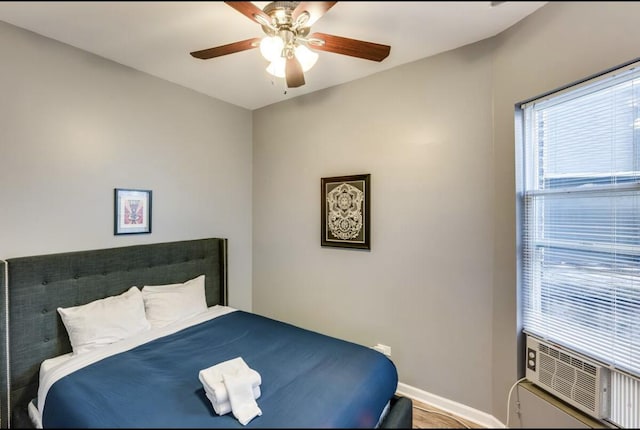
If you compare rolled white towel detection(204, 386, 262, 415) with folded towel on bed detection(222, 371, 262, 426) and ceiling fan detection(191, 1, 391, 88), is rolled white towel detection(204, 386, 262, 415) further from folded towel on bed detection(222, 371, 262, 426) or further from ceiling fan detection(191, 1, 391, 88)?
ceiling fan detection(191, 1, 391, 88)

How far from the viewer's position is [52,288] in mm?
1817

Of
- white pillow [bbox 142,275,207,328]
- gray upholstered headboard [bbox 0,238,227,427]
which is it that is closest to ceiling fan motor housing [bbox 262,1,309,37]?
gray upholstered headboard [bbox 0,238,227,427]

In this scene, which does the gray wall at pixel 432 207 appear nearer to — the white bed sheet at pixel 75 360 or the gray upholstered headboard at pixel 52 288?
the white bed sheet at pixel 75 360

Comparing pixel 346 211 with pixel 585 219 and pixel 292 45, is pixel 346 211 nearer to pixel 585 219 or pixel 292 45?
pixel 292 45

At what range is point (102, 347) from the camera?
183cm

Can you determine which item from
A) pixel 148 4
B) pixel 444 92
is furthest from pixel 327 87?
pixel 148 4

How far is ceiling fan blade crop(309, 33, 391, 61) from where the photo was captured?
1470mm

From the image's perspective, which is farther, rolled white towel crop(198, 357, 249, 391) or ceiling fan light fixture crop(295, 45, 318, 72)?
ceiling fan light fixture crop(295, 45, 318, 72)

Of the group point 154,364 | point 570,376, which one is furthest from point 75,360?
point 570,376

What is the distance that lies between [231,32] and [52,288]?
1.97 metres

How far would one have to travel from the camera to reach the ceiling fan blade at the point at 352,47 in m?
1.47

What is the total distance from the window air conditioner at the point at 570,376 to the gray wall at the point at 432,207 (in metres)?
0.12

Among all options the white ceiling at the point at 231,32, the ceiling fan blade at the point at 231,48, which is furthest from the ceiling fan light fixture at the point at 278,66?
the white ceiling at the point at 231,32

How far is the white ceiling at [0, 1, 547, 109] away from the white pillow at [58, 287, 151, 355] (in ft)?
5.33
